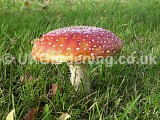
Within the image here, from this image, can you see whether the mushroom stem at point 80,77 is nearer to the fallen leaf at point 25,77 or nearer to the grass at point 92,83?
the grass at point 92,83

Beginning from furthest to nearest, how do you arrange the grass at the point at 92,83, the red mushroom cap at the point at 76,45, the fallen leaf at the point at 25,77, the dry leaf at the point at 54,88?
1. the fallen leaf at the point at 25,77
2. the dry leaf at the point at 54,88
3. the grass at the point at 92,83
4. the red mushroom cap at the point at 76,45

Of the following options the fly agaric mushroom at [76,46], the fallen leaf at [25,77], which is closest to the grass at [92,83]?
the fallen leaf at [25,77]

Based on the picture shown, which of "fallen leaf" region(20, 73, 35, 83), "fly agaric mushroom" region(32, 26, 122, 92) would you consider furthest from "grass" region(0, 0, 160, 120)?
"fly agaric mushroom" region(32, 26, 122, 92)

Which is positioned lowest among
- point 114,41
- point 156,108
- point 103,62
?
point 156,108

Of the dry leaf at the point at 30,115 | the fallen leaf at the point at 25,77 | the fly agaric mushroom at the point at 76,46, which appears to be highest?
the fly agaric mushroom at the point at 76,46

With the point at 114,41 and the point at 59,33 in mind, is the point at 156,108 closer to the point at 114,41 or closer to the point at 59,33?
the point at 114,41

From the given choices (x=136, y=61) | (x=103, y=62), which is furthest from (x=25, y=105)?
(x=136, y=61)

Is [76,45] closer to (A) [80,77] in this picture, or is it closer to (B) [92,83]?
(A) [80,77]

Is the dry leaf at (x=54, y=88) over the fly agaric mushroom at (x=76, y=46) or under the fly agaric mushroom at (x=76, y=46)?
under

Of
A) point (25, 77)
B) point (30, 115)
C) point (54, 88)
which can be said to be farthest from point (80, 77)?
point (30, 115)
